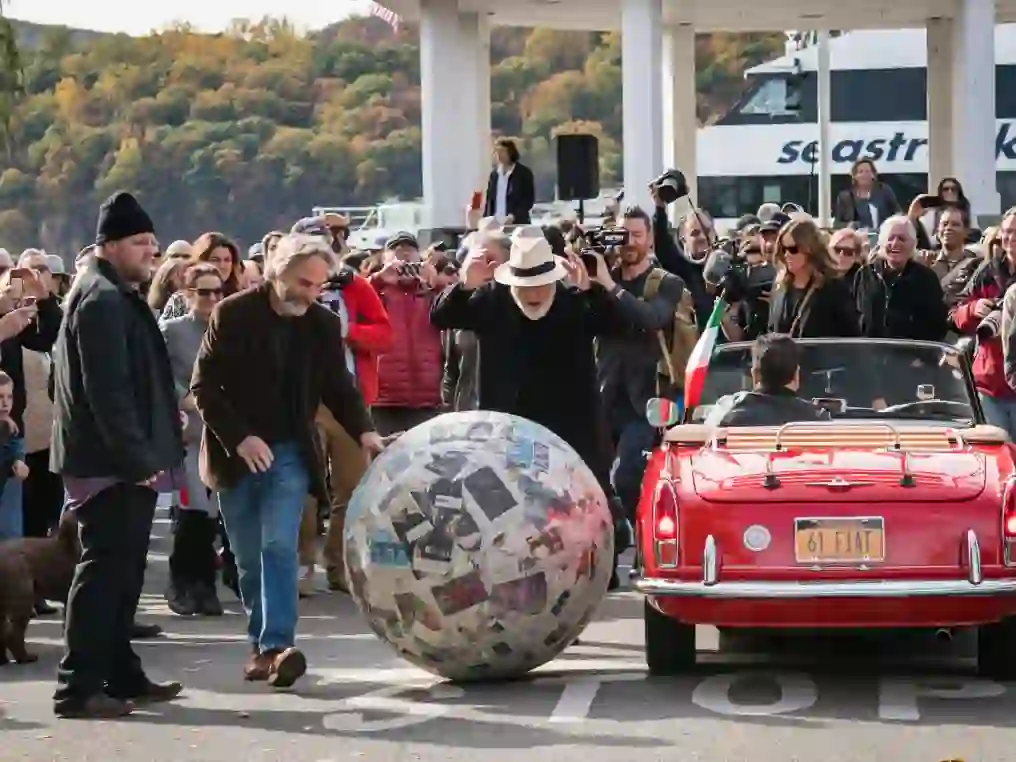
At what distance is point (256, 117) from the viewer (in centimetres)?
12912

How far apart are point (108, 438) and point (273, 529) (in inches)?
36.9

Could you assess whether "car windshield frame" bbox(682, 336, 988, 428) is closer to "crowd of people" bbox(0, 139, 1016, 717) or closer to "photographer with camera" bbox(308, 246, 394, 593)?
"crowd of people" bbox(0, 139, 1016, 717)

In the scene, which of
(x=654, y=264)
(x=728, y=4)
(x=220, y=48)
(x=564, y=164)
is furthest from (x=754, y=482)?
(x=220, y=48)

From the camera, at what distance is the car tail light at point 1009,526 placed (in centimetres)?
900

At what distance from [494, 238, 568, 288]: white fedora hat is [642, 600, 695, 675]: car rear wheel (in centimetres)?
182

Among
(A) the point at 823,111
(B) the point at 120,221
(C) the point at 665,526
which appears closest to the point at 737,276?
(C) the point at 665,526

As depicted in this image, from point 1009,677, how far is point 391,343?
6105mm

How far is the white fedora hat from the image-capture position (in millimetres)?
10672

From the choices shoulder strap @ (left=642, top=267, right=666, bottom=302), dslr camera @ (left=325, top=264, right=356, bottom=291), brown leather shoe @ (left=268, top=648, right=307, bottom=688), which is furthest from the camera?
dslr camera @ (left=325, top=264, right=356, bottom=291)

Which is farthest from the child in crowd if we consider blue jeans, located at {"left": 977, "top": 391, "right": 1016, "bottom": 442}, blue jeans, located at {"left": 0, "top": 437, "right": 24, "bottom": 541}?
blue jeans, located at {"left": 977, "top": 391, "right": 1016, "bottom": 442}

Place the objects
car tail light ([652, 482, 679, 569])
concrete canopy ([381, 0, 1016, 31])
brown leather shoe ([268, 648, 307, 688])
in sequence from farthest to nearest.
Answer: concrete canopy ([381, 0, 1016, 31]) → brown leather shoe ([268, 648, 307, 688]) → car tail light ([652, 482, 679, 569])

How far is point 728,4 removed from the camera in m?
32.7

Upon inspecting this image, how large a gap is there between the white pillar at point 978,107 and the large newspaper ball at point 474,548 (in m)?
19.8

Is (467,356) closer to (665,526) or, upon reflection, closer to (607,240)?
(607,240)
